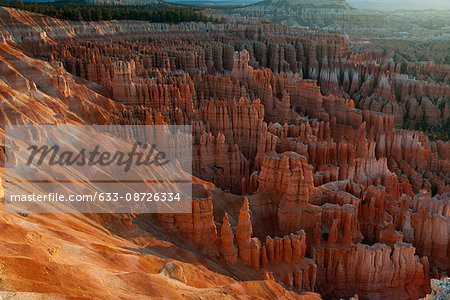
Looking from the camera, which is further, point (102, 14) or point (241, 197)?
point (102, 14)

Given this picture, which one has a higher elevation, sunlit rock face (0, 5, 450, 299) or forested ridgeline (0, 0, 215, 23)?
forested ridgeline (0, 0, 215, 23)

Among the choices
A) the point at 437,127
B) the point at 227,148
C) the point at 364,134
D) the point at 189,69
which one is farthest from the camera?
the point at 437,127

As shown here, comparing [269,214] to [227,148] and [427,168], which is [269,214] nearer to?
[227,148]

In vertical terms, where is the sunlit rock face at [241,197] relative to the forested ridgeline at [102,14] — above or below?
below

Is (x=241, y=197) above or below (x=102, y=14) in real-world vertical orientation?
below

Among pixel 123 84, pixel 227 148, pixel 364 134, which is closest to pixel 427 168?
pixel 364 134

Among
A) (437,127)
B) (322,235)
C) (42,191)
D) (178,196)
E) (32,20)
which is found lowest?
(437,127)

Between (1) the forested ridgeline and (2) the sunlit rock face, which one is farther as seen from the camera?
(1) the forested ridgeline

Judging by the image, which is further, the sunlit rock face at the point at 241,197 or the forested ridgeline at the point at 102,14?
the forested ridgeline at the point at 102,14
